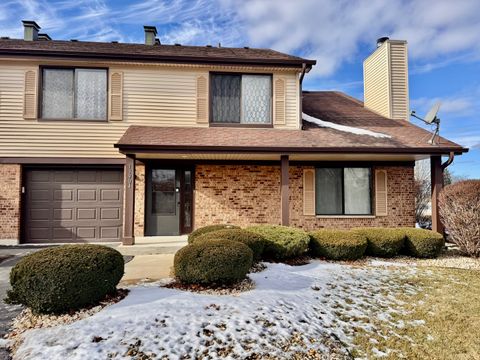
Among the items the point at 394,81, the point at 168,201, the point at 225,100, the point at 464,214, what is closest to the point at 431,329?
the point at 464,214

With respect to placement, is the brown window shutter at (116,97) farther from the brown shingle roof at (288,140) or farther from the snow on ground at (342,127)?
the snow on ground at (342,127)

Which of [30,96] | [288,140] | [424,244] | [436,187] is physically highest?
[30,96]

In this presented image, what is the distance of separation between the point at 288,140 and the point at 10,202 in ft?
27.5

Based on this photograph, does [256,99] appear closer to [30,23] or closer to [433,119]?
[433,119]

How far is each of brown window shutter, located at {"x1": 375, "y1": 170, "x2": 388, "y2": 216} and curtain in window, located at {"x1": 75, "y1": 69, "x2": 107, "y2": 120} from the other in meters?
9.21

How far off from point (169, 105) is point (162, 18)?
4.11m

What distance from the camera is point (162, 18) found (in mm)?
11211

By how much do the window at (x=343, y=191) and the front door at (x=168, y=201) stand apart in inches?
173

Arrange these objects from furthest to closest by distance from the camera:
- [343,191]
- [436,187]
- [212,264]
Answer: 1. [343,191]
2. [436,187]
3. [212,264]

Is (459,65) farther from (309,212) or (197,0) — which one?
(197,0)

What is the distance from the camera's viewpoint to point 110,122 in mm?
9188

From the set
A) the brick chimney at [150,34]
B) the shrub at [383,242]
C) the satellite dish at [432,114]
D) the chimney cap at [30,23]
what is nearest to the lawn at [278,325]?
the shrub at [383,242]

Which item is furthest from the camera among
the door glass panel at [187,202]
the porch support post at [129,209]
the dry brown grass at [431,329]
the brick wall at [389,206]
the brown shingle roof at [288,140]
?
the brick wall at [389,206]

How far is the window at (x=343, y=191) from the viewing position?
10.1 meters
